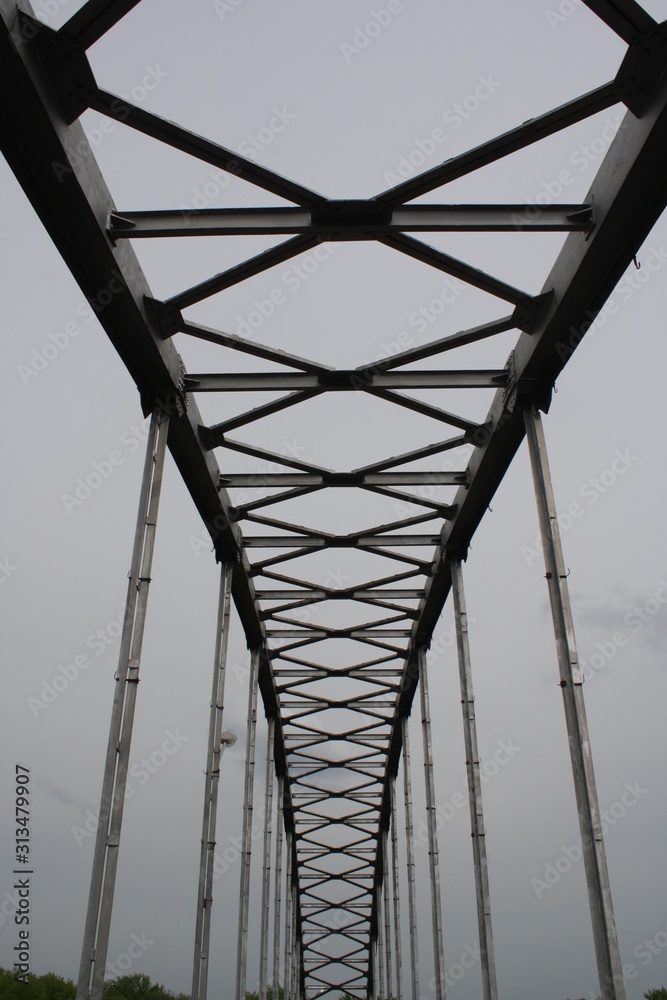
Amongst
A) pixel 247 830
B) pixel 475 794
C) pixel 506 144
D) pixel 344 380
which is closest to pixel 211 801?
pixel 475 794

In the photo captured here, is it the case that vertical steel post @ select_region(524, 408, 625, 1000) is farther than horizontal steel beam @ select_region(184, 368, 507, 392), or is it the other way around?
horizontal steel beam @ select_region(184, 368, 507, 392)

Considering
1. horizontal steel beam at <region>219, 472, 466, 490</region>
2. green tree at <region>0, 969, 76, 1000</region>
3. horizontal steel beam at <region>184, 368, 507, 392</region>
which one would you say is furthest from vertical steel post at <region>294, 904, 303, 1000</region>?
horizontal steel beam at <region>184, 368, 507, 392</region>

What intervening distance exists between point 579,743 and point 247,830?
1030 centimetres

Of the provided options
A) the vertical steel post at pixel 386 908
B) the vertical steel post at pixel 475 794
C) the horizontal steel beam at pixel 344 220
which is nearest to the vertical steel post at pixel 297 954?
the vertical steel post at pixel 386 908

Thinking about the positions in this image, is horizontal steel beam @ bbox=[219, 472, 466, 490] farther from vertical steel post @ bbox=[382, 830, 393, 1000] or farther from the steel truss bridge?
vertical steel post @ bbox=[382, 830, 393, 1000]

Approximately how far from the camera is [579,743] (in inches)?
351

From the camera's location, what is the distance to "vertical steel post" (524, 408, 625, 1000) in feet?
26.3

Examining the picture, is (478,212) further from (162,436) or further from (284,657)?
(284,657)

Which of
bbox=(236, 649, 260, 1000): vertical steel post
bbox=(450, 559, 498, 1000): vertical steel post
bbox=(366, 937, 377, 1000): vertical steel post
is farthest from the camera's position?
bbox=(366, 937, 377, 1000): vertical steel post

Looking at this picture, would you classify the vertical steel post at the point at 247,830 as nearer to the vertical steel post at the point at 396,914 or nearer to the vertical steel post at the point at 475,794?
the vertical steel post at the point at 475,794

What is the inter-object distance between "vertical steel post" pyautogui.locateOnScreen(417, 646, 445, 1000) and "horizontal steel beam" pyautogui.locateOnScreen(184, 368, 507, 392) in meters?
9.26

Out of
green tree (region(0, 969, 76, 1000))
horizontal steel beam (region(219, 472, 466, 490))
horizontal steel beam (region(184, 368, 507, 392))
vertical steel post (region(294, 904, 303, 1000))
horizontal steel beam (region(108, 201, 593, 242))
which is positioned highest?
horizontal steel beam (region(219, 472, 466, 490))

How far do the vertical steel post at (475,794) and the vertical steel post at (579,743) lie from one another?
475cm

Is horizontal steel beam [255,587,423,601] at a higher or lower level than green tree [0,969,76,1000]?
higher
